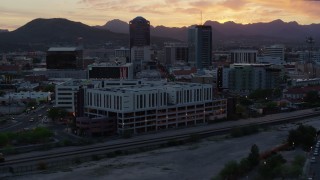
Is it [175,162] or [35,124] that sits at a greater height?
[35,124]

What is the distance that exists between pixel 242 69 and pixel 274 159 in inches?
670

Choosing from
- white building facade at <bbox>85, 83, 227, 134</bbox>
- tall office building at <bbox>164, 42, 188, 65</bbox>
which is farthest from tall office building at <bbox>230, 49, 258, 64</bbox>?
white building facade at <bbox>85, 83, 227, 134</bbox>

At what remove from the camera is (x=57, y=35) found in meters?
79.7

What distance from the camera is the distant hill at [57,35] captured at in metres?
74.4

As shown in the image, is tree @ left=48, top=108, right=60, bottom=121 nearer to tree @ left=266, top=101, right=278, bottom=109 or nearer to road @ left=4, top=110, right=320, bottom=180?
road @ left=4, top=110, right=320, bottom=180

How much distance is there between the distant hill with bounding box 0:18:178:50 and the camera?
244 feet

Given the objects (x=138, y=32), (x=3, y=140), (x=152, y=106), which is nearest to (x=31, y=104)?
(x=152, y=106)

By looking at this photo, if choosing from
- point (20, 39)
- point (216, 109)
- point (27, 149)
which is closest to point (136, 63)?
point (216, 109)

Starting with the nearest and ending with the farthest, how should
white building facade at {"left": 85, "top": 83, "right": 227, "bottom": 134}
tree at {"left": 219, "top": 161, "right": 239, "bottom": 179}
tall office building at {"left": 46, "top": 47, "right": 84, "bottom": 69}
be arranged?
1. tree at {"left": 219, "top": 161, "right": 239, "bottom": 179}
2. white building facade at {"left": 85, "top": 83, "right": 227, "bottom": 134}
3. tall office building at {"left": 46, "top": 47, "right": 84, "bottom": 69}

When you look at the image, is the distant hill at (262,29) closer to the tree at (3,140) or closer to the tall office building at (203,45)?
the tall office building at (203,45)

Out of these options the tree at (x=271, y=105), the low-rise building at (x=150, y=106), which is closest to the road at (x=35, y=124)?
the low-rise building at (x=150, y=106)

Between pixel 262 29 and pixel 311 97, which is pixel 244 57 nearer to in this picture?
pixel 311 97

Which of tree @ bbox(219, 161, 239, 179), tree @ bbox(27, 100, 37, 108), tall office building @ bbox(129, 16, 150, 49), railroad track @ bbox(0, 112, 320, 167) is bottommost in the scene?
railroad track @ bbox(0, 112, 320, 167)

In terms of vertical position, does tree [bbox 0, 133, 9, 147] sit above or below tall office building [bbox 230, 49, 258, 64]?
below
